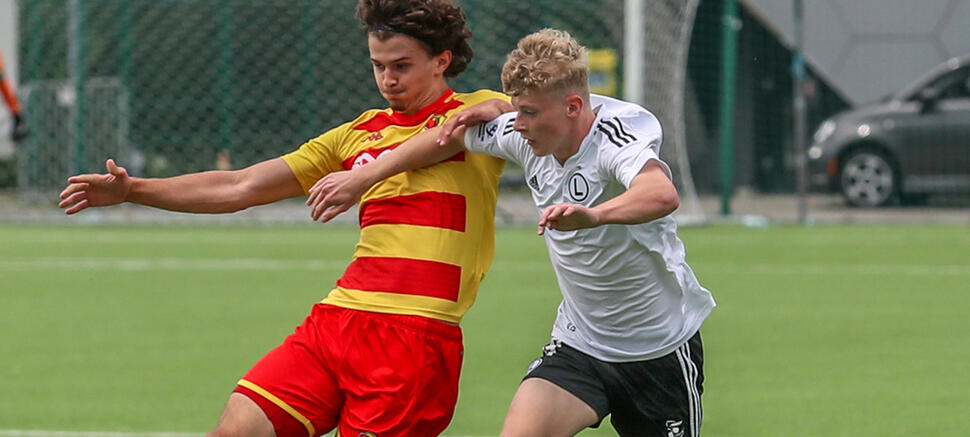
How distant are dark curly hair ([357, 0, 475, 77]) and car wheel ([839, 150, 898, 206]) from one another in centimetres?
1249

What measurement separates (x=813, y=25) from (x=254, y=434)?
1556cm

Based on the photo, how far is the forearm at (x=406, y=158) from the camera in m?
4.05

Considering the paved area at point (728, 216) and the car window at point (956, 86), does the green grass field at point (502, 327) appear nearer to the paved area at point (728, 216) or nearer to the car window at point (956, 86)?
the paved area at point (728, 216)

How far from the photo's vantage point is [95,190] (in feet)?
13.3

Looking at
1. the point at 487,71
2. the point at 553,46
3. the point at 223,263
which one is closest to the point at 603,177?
the point at 553,46

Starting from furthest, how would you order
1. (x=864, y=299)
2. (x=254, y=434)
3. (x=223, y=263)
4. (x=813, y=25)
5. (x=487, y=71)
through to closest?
(x=813, y=25)
(x=487, y=71)
(x=223, y=263)
(x=864, y=299)
(x=254, y=434)

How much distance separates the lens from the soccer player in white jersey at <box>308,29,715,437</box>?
388 centimetres

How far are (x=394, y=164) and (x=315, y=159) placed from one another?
384 millimetres

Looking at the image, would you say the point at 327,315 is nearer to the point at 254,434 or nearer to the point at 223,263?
the point at 254,434

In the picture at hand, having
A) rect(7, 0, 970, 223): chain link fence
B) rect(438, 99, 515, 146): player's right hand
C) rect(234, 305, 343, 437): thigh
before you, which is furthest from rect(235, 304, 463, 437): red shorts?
rect(7, 0, 970, 223): chain link fence

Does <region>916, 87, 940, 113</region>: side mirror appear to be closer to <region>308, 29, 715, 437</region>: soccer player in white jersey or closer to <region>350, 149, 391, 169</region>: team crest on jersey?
<region>308, 29, 715, 437</region>: soccer player in white jersey

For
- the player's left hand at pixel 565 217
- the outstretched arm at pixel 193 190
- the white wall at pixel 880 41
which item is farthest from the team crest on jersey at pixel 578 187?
the white wall at pixel 880 41

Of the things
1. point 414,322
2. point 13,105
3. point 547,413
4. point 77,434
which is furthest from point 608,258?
point 13,105

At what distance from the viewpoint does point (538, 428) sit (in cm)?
402
